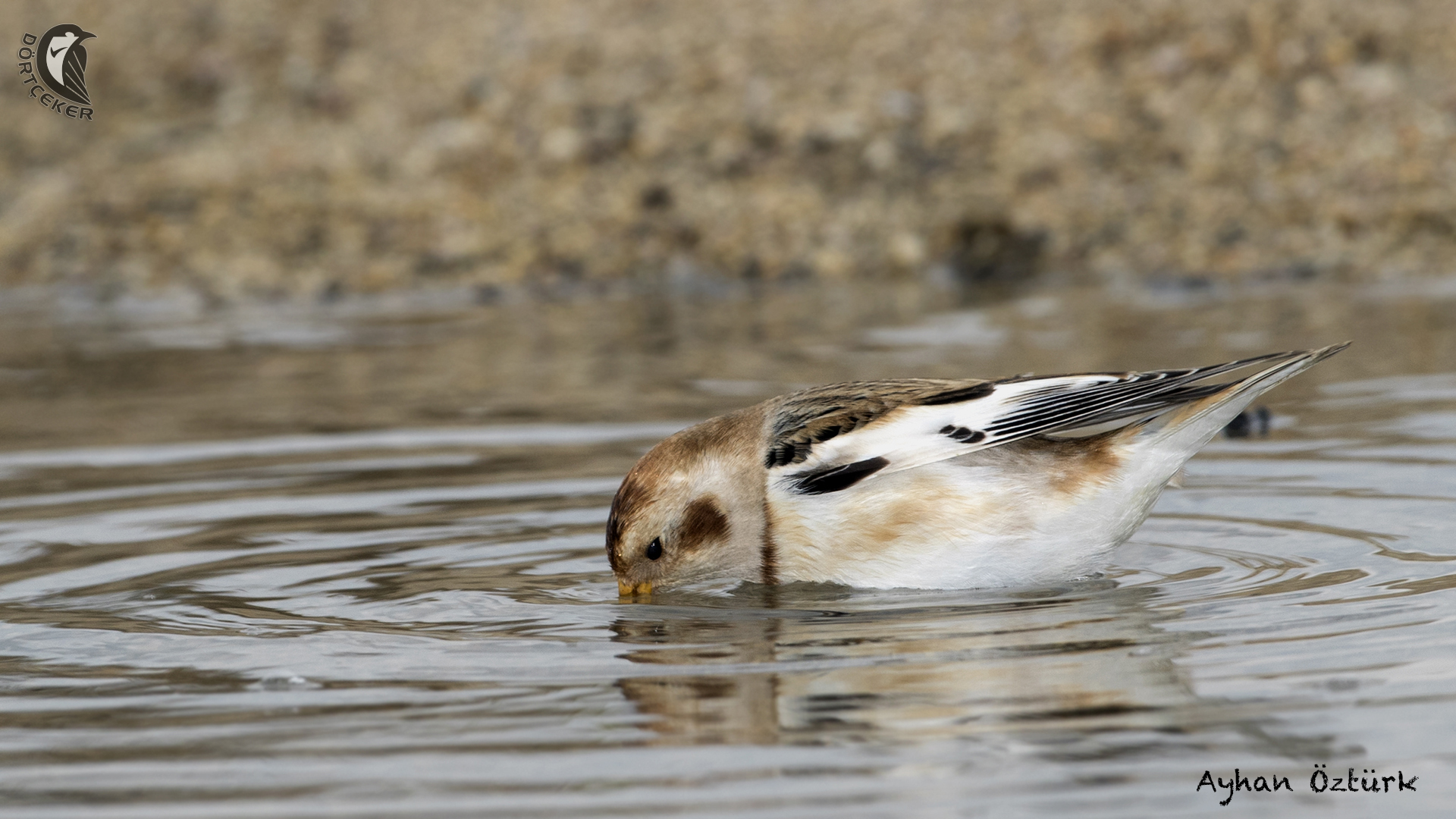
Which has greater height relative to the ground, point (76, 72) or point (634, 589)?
point (76, 72)

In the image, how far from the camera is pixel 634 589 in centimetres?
604

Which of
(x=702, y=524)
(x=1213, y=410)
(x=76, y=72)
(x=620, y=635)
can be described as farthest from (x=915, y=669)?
(x=76, y=72)

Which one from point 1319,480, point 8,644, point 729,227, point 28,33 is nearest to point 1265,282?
point 729,227

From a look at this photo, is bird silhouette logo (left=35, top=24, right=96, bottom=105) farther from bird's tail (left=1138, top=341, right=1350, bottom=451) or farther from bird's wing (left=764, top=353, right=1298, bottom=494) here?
bird's tail (left=1138, top=341, right=1350, bottom=451)

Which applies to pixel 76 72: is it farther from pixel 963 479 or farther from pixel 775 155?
pixel 963 479

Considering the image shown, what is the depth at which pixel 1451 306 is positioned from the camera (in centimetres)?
1230

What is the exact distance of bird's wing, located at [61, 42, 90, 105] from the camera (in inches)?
784

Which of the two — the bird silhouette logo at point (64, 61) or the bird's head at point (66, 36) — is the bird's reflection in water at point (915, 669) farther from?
the bird silhouette logo at point (64, 61)

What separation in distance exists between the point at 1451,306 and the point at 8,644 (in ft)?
32.2

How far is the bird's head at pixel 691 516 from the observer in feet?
19.6

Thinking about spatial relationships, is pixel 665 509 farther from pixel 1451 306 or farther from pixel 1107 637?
pixel 1451 306

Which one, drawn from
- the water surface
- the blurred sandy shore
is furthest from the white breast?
the blurred sandy shore

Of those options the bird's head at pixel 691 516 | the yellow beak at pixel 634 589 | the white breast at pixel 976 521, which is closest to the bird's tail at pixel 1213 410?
the white breast at pixel 976 521

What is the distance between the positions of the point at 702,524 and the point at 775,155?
10913 mm
